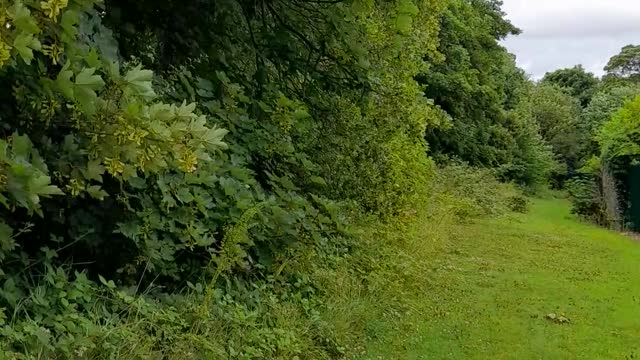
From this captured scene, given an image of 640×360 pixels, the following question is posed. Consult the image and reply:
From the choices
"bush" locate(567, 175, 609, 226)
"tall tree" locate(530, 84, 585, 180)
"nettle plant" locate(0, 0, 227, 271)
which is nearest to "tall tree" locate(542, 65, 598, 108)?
"tall tree" locate(530, 84, 585, 180)

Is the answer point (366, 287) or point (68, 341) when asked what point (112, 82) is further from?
point (366, 287)

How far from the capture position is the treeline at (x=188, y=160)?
259 cm

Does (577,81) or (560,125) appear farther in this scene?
(577,81)

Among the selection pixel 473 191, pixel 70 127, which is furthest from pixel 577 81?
pixel 70 127

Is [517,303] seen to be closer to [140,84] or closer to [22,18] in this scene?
[140,84]

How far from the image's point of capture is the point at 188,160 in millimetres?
2615

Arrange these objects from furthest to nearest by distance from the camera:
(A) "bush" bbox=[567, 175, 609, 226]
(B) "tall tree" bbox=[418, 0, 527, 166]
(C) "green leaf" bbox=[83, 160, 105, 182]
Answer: (B) "tall tree" bbox=[418, 0, 527, 166] → (A) "bush" bbox=[567, 175, 609, 226] → (C) "green leaf" bbox=[83, 160, 105, 182]

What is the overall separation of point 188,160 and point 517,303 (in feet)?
18.6

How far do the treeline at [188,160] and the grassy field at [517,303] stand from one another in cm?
94

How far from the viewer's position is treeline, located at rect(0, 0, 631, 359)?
8.49 feet

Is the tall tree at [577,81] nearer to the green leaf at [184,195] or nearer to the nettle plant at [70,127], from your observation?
the green leaf at [184,195]

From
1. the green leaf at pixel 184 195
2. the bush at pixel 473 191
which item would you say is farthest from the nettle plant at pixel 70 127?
the bush at pixel 473 191

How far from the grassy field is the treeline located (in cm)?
94

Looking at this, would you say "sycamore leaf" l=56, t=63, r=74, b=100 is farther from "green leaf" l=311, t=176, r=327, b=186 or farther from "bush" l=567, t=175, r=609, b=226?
"bush" l=567, t=175, r=609, b=226
